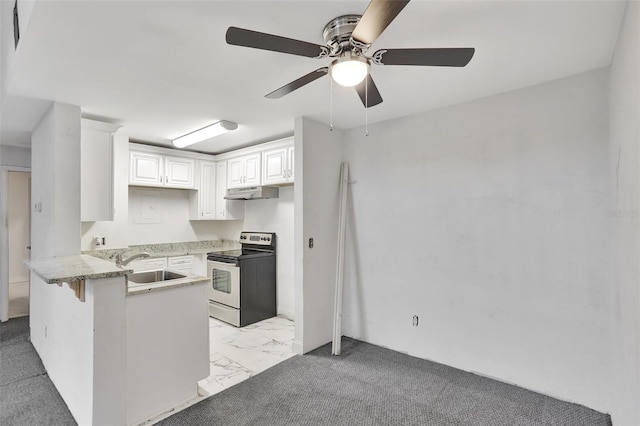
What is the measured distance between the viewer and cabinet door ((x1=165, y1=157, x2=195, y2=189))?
4391 millimetres

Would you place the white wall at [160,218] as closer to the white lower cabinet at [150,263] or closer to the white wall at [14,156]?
the white lower cabinet at [150,263]

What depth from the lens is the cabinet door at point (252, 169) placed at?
427 cm

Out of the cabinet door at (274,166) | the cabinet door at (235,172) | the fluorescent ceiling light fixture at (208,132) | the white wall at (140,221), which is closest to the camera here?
the fluorescent ceiling light fixture at (208,132)

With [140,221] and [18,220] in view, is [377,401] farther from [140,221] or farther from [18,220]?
[18,220]

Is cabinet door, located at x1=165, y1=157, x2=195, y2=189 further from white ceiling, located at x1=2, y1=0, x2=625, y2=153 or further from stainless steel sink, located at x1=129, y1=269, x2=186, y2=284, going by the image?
stainless steel sink, located at x1=129, y1=269, x2=186, y2=284

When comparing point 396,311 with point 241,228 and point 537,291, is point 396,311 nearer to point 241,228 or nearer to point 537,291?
point 537,291

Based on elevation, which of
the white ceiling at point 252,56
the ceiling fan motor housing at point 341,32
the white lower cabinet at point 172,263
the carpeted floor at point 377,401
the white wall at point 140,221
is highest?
the white ceiling at point 252,56

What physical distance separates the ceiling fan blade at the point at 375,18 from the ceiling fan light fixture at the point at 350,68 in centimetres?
10

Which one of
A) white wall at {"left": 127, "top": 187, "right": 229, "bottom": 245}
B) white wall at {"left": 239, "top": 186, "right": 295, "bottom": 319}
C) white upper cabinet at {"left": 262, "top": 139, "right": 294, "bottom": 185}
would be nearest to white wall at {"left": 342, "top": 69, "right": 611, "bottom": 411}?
white upper cabinet at {"left": 262, "top": 139, "right": 294, "bottom": 185}

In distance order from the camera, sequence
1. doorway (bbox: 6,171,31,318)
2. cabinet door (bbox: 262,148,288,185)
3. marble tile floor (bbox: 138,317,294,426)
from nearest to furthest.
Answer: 1. marble tile floor (bbox: 138,317,294,426)
2. cabinet door (bbox: 262,148,288,185)
3. doorway (bbox: 6,171,31,318)

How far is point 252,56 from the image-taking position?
1980 mm

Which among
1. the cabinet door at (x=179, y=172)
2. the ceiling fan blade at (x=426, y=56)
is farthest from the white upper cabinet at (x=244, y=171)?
the ceiling fan blade at (x=426, y=56)

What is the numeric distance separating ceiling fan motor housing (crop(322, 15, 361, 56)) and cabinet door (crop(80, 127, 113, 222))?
2583 mm

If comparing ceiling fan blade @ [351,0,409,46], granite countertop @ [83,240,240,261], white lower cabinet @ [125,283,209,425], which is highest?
ceiling fan blade @ [351,0,409,46]
